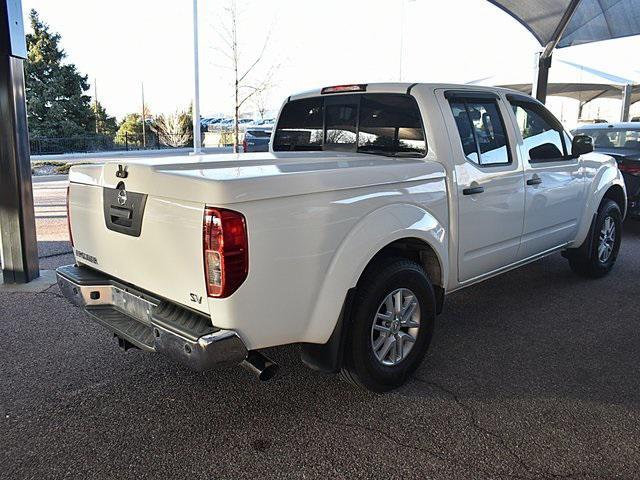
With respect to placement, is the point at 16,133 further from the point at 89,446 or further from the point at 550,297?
the point at 550,297

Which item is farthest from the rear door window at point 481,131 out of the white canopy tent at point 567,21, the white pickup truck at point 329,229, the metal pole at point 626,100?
the metal pole at point 626,100

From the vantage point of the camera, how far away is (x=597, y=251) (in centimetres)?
597

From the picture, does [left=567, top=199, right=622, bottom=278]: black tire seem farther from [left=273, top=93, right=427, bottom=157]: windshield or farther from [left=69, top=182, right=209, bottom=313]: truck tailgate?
[left=69, top=182, right=209, bottom=313]: truck tailgate

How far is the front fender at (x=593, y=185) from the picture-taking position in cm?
565

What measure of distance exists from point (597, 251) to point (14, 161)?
242 inches

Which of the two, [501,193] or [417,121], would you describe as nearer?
[417,121]

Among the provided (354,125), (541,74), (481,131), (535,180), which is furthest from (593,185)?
(541,74)

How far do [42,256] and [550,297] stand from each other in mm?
6103

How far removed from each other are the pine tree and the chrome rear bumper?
29282 millimetres

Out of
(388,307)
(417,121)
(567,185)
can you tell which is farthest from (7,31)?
(567,185)

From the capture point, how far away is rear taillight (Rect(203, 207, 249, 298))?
2.58 m

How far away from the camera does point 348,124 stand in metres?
4.50

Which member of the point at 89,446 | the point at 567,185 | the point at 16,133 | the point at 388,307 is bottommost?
the point at 89,446

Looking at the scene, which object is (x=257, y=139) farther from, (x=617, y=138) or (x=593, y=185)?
(x=593, y=185)
